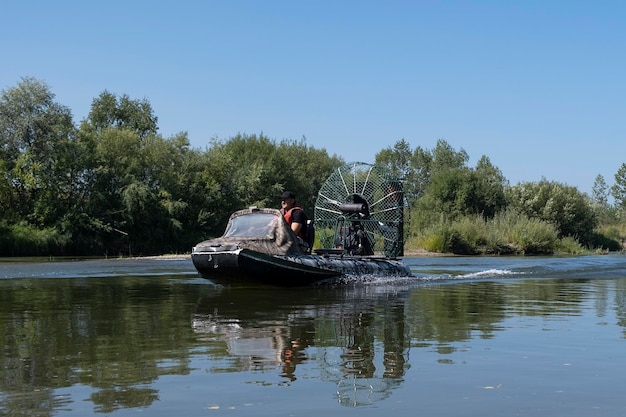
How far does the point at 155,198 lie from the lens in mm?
56594

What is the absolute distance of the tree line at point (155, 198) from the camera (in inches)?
2026

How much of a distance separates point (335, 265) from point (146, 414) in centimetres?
1348

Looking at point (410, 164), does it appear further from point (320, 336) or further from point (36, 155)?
point (320, 336)

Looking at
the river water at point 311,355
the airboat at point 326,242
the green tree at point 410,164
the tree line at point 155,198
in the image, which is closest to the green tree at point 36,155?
the tree line at point 155,198

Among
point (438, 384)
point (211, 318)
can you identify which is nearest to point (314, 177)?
point (211, 318)

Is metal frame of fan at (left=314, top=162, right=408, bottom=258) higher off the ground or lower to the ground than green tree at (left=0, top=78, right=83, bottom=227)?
lower

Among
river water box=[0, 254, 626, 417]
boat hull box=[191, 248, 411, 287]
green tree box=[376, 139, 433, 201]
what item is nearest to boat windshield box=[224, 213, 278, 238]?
boat hull box=[191, 248, 411, 287]

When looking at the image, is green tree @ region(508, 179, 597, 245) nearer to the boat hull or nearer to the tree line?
the tree line

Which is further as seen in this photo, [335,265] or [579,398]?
[335,265]

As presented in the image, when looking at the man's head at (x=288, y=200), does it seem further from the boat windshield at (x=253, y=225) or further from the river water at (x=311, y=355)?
the river water at (x=311, y=355)

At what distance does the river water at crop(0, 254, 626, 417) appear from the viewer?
6.15m

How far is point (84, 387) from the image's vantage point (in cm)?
664

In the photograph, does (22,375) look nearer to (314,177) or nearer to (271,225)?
(271,225)

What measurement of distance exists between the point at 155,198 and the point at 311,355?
49484 millimetres
